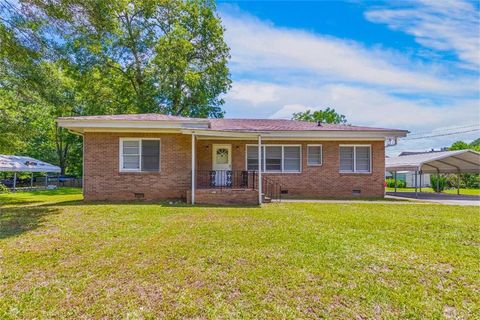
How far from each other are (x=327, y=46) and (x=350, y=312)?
11300 mm

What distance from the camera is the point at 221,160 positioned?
14.2 metres

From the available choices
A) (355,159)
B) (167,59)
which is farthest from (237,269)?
(167,59)

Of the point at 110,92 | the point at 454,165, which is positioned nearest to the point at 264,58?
the point at 454,165

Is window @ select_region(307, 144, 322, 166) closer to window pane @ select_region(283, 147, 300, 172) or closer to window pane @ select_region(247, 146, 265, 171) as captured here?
window pane @ select_region(283, 147, 300, 172)

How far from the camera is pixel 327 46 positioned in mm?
12109

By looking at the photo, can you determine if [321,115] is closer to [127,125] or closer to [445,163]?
[445,163]

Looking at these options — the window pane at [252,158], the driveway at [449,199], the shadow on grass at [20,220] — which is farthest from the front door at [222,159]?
the driveway at [449,199]

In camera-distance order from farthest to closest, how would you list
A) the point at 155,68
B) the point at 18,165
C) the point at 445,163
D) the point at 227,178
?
the point at 155,68 → the point at 18,165 → the point at 445,163 → the point at 227,178

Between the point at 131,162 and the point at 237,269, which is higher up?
the point at 131,162

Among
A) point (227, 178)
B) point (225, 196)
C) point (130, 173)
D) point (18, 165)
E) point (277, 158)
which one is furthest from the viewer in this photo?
point (18, 165)

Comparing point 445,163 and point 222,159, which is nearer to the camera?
point 222,159

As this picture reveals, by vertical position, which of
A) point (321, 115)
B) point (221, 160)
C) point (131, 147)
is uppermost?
point (321, 115)

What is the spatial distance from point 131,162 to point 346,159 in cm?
1006

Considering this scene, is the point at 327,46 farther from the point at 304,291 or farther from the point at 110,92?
the point at 110,92
